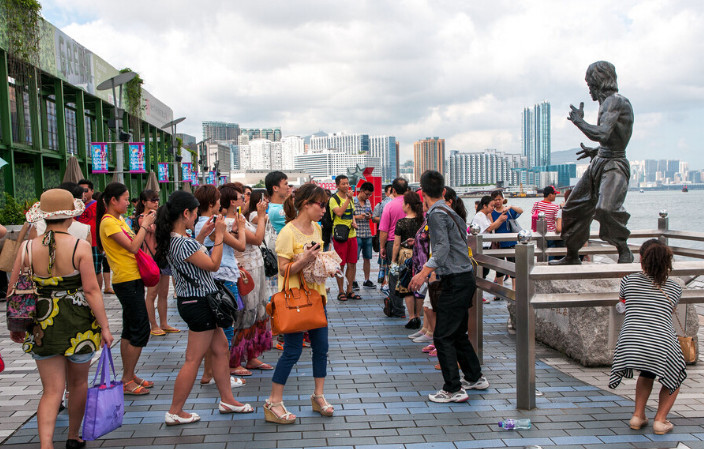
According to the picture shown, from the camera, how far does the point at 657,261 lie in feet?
14.4

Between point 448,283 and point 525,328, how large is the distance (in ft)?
2.40

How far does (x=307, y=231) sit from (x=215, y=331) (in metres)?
1.07

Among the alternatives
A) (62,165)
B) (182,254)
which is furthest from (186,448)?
(62,165)

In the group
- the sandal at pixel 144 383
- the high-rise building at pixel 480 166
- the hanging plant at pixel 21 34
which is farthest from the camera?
the high-rise building at pixel 480 166

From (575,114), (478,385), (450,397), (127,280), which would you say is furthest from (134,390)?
(575,114)

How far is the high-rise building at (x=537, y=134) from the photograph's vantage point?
157 metres

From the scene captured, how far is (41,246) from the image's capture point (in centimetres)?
402

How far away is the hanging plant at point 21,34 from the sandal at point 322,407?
15.7m

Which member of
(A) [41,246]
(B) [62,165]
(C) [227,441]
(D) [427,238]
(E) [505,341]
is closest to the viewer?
(A) [41,246]

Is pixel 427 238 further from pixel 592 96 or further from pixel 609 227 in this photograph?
pixel 592 96

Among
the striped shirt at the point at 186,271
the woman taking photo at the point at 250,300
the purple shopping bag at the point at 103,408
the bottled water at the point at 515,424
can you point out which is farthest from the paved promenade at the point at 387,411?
the striped shirt at the point at 186,271

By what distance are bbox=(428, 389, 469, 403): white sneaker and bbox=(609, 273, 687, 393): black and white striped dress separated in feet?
3.97

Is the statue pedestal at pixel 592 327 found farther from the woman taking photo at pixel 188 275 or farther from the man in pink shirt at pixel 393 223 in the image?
the woman taking photo at pixel 188 275

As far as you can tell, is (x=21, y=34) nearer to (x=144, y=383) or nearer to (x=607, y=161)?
(x=144, y=383)
